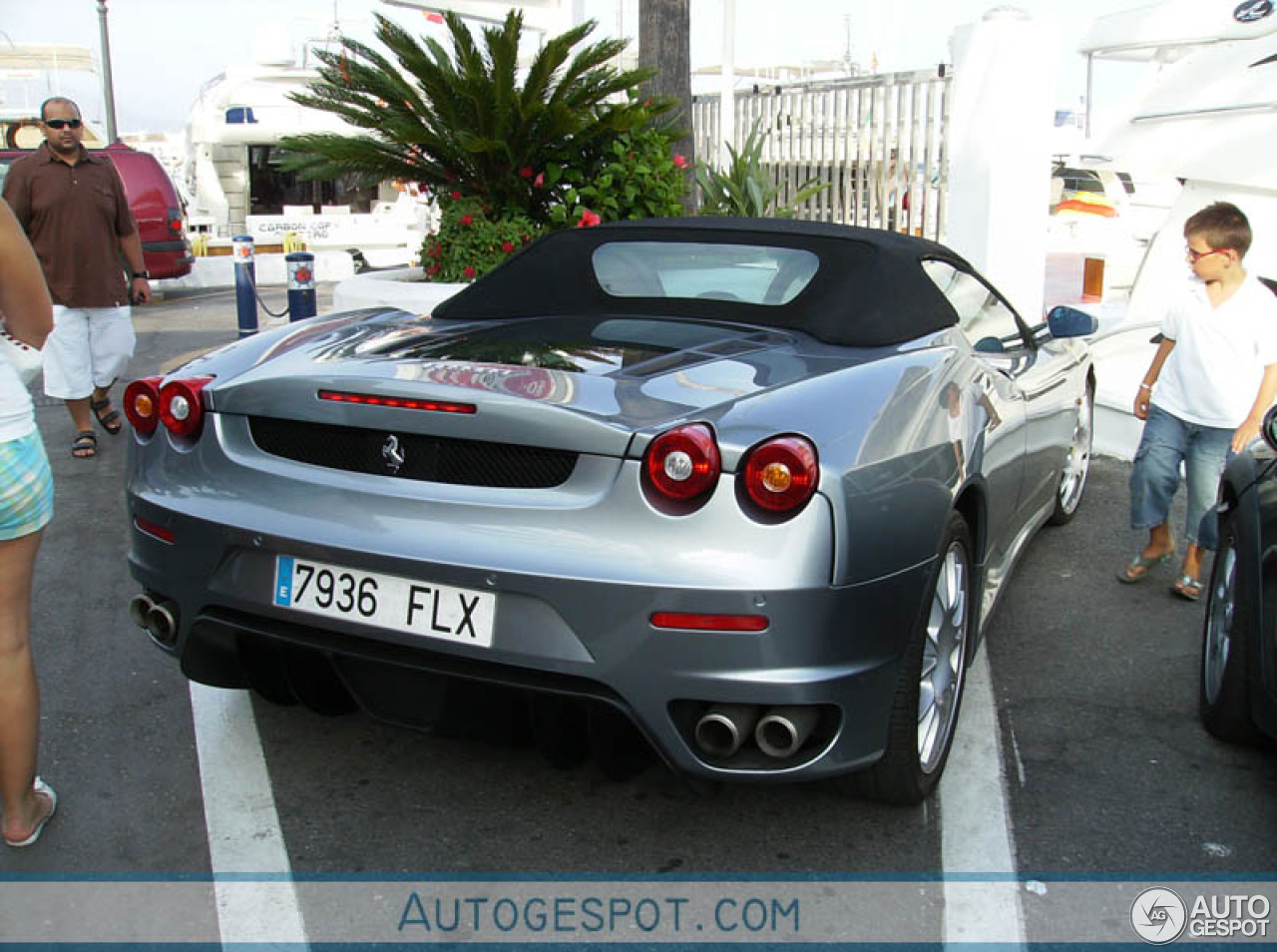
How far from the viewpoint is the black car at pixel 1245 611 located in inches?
122

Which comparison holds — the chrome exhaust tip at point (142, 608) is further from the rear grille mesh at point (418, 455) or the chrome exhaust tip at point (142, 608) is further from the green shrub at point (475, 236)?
the green shrub at point (475, 236)

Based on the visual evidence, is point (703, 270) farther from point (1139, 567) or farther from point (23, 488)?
point (1139, 567)

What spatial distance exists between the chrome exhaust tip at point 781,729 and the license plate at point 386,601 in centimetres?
58

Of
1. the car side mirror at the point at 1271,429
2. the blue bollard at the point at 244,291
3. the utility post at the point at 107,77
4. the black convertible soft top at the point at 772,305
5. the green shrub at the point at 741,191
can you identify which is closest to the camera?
the car side mirror at the point at 1271,429

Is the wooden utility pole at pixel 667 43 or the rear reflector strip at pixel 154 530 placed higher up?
the wooden utility pole at pixel 667 43

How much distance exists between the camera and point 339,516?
2.71 metres

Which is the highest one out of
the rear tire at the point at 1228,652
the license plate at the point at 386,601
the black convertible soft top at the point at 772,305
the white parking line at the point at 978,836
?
the black convertible soft top at the point at 772,305

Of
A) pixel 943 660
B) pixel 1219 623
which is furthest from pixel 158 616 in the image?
pixel 1219 623

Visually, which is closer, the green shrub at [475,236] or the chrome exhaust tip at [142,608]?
the chrome exhaust tip at [142,608]

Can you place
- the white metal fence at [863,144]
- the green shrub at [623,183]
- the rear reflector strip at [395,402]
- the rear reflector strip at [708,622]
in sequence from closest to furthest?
the rear reflector strip at [708,622] < the rear reflector strip at [395,402] < the green shrub at [623,183] < the white metal fence at [863,144]

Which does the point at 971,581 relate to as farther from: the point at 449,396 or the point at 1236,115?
the point at 1236,115

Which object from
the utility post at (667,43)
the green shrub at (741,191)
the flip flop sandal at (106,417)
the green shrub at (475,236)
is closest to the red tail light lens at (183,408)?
the flip flop sandal at (106,417)

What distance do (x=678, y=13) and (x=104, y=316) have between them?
4.88 meters

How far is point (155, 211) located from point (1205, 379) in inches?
524
